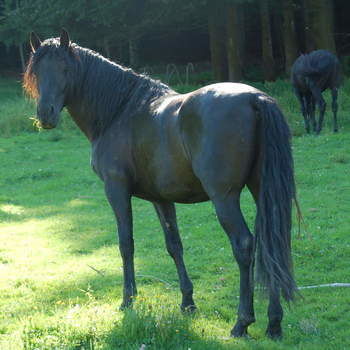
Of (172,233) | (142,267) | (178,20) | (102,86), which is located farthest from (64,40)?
(178,20)

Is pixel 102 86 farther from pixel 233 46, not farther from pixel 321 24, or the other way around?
pixel 233 46

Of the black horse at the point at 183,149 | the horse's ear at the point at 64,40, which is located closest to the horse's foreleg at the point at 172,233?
the black horse at the point at 183,149

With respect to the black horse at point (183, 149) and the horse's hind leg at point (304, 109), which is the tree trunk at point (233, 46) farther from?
the black horse at point (183, 149)

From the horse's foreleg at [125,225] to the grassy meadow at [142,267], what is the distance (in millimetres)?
234

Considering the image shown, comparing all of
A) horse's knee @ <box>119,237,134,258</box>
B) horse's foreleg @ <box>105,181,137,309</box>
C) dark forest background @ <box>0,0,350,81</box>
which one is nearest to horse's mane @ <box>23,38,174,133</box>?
horse's foreleg @ <box>105,181,137,309</box>

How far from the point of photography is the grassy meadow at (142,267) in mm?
4602

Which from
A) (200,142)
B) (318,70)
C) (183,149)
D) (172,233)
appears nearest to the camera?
(200,142)

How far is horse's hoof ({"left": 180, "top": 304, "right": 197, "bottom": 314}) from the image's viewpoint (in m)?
5.50

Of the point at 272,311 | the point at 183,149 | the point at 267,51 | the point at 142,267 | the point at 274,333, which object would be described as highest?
Answer: the point at 183,149

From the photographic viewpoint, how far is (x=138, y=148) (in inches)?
212

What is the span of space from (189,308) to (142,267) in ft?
6.38

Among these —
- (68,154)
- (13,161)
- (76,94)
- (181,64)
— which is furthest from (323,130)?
(181,64)

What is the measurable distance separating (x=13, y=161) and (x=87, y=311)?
11.1 metres

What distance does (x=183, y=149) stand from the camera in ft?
15.9
